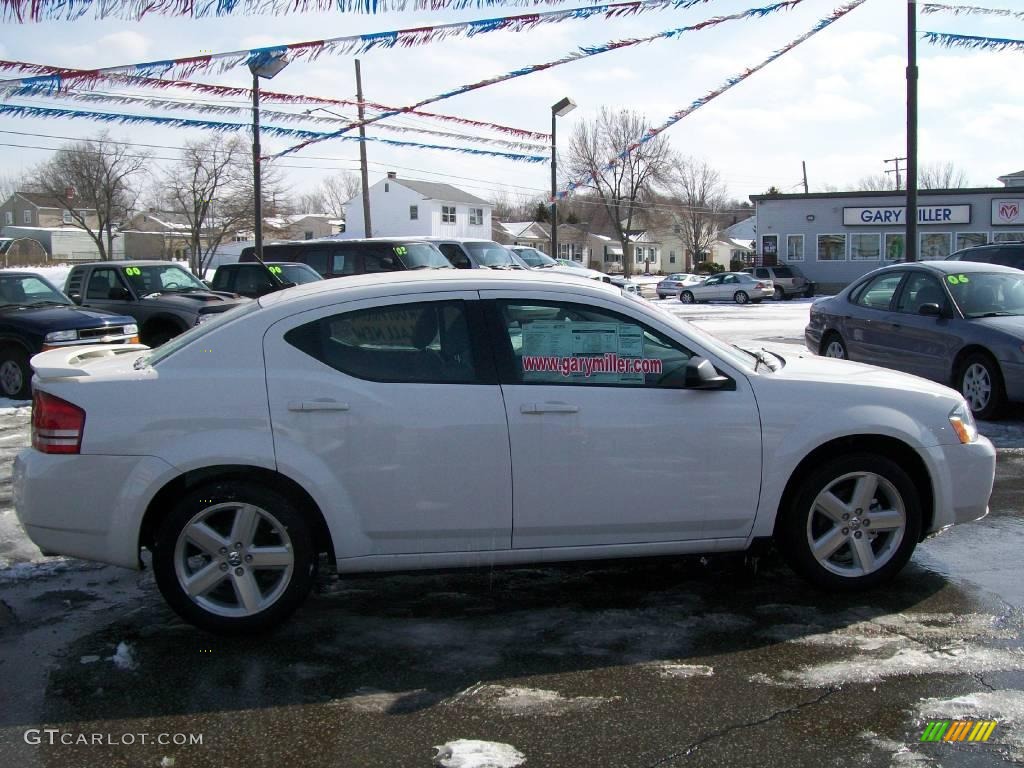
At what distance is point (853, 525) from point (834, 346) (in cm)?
692

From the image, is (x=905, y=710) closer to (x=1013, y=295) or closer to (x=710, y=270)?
(x=1013, y=295)

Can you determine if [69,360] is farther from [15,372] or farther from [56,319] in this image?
[15,372]

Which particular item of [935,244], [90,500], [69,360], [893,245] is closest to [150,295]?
[69,360]

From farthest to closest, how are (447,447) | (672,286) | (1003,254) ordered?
(672,286) < (1003,254) < (447,447)

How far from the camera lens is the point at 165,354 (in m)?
4.51

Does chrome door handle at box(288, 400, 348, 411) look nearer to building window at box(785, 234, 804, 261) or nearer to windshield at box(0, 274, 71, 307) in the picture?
windshield at box(0, 274, 71, 307)

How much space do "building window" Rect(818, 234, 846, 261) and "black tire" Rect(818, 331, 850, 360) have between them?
116 feet

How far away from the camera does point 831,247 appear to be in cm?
4472

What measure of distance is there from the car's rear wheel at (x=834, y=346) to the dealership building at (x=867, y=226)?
32417 mm

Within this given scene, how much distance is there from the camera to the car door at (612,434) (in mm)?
4355

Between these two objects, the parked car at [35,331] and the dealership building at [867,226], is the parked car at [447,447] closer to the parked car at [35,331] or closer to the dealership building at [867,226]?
the parked car at [35,331]

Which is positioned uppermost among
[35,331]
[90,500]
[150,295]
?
[150,295]

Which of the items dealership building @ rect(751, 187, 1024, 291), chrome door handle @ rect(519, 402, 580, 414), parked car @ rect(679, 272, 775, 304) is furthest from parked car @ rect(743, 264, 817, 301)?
chrome door handle @ rect(519, 402, 580, 414)

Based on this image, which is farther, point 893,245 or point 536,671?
point 893,245
